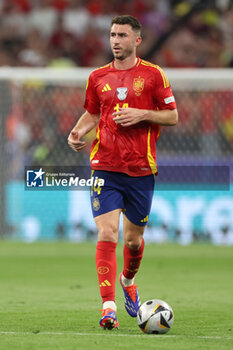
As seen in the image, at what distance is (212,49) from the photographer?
17.5 meters

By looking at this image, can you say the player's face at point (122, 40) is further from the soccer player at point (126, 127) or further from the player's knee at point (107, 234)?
the player's knee at point (107, 234)

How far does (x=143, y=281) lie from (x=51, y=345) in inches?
168

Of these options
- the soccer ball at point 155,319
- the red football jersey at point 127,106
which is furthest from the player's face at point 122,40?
the soccer ball at point 155,319

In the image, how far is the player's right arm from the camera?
19.8 ft

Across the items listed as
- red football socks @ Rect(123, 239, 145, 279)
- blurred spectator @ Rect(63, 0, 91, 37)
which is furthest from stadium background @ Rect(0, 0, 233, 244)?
red football socks @ Rect(123, 239, 145, 279)

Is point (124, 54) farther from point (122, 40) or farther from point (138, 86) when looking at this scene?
point (138, 86)

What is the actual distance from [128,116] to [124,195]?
652mm

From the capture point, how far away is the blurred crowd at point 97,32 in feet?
57.4

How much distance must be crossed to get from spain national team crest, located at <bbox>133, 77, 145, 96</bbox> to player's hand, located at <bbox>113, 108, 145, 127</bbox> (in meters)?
0.19

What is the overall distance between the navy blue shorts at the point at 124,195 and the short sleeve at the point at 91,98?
0.53 meters

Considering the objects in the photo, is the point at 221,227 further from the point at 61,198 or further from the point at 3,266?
the point at 3,266

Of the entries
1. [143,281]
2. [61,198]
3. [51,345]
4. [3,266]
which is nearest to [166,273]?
[143,281]

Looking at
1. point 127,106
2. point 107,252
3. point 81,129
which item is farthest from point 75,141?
point 107,252

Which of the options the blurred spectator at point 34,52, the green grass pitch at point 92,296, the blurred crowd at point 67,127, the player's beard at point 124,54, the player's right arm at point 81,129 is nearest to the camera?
the green grass pitch at point 92,296
